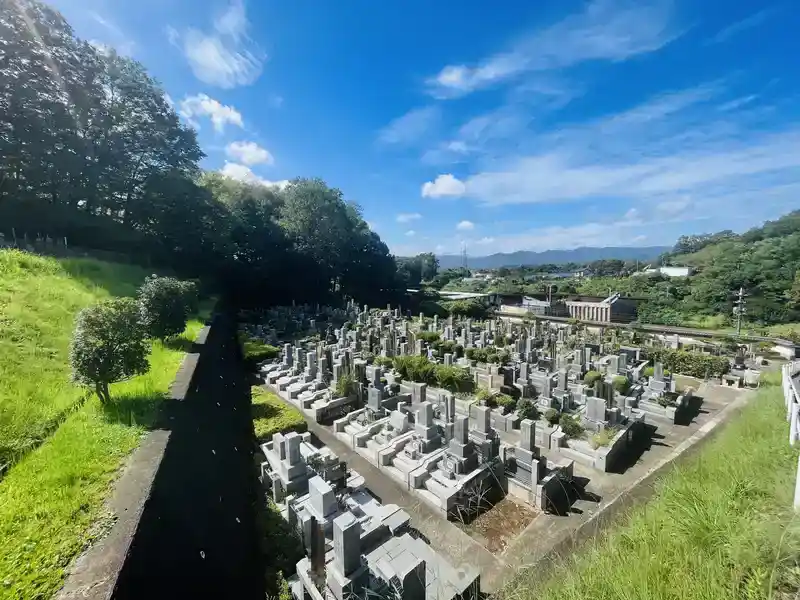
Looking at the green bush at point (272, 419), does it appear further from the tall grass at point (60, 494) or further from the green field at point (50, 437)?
the tall grass at point (60, 494)

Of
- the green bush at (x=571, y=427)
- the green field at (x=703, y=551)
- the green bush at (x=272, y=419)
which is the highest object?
the green field at (x=703, y=551)

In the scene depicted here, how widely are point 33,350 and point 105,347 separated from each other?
5.84 ft

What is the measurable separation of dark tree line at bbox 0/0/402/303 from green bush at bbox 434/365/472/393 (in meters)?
22.0

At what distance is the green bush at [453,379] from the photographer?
13.3m

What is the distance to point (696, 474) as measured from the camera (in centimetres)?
454

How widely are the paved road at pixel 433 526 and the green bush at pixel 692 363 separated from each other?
1371cm

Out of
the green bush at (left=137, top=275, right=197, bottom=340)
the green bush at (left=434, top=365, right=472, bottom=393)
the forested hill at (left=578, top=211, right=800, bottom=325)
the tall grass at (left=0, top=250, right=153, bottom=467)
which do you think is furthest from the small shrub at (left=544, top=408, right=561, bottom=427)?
the forested hill at (left=578, top=211, right=800, bottom=325)

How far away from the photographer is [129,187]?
24031 mm

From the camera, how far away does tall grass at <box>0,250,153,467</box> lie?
381 cm

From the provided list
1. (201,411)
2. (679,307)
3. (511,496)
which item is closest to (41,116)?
(201,411)

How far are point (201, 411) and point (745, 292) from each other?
44968 millimetres

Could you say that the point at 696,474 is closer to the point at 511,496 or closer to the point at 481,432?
the point at 511,496

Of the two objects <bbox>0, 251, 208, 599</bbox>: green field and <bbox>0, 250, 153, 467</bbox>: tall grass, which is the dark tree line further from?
<bbox>0, 251, 208, 599</bbox>: green field

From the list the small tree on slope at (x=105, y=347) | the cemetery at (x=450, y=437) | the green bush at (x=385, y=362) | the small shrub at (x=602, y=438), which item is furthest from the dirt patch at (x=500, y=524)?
the green bush at (x=385, y=362)
